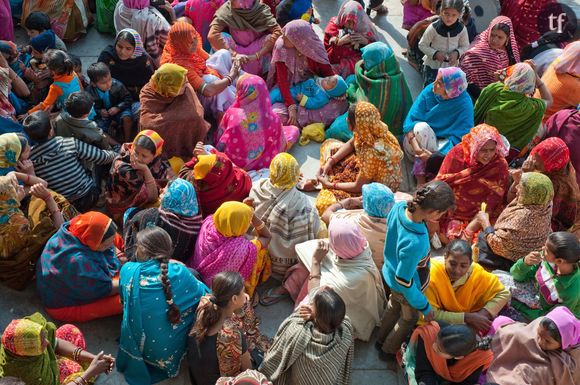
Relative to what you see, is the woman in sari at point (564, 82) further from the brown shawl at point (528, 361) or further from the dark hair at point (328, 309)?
the dark hair at point (328, 309)

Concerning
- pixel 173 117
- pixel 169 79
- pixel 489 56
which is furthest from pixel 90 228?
pixel 489 56

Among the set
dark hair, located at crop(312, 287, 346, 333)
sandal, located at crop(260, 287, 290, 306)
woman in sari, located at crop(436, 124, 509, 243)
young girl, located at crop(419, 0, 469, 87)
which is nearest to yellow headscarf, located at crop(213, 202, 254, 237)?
sandal, located at crop(260, 287, 290, 306)

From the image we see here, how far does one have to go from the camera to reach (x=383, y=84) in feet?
21.5

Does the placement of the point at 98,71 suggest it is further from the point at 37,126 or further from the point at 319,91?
the point at 319,91

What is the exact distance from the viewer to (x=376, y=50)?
21.3 feet

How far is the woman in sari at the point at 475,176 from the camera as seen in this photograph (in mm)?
5535

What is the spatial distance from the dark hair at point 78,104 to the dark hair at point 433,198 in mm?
2923

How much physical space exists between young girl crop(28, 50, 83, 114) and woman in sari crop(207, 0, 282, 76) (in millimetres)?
1658

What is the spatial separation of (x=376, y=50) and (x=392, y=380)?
3.22 metres

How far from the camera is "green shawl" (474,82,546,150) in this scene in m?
6.25

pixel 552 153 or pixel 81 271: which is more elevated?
pixel 552 153

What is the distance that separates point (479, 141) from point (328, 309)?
7.62 ft

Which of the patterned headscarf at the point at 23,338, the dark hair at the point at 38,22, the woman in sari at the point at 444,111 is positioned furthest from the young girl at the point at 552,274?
the dark hair at the point at 38,22

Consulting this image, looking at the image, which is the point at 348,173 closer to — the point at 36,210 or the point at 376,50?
the point at 376,50
